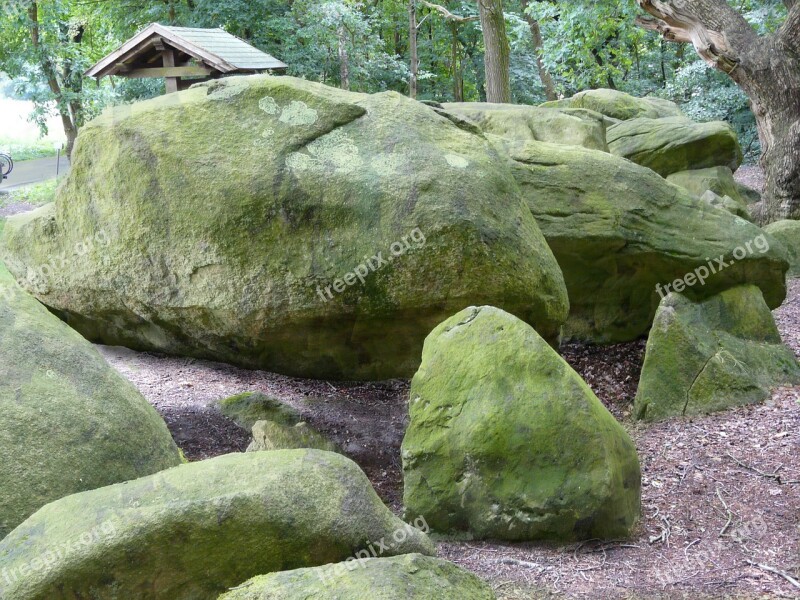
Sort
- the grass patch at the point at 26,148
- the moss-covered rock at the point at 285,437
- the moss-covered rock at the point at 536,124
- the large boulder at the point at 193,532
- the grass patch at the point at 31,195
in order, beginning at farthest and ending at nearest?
the grass patch at the point at 26,148
the grass patch at the point at 31,195
the moss-covered rock at the point at 536,124
the moss-covered rock at the point at 285,437
the large boulder at the point at 193,532

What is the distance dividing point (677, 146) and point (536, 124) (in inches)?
104

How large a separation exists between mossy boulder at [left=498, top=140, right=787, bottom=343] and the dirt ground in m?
0.77

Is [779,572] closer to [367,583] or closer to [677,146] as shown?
[367,583]

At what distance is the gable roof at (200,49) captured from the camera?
8.53m

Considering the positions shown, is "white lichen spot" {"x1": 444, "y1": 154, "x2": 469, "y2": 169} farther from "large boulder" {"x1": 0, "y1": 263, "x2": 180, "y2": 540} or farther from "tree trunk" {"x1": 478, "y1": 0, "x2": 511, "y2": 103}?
"tree trunk" {"x1": 478, "y1": 0, "x2": 511, "y2": 103}

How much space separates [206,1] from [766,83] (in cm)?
1022

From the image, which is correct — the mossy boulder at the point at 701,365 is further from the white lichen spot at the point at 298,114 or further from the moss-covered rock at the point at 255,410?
the white lichen spot at the point at 298,114

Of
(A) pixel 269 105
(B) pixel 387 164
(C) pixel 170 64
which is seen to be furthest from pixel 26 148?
(B) pixel 387 164

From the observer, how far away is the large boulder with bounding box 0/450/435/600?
2.80 m

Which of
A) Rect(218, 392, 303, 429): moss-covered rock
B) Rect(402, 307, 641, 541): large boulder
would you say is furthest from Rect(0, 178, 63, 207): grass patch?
Rect(402, 307, 641, 541): large boulder

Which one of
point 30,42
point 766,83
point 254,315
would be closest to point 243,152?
point 254,315

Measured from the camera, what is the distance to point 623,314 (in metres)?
7.42

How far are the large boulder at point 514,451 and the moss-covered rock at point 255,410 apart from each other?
5.05 ft

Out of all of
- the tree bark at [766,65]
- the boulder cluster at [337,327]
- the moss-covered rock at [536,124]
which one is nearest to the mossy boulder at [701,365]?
→ the boulder cluster at [337,327]
